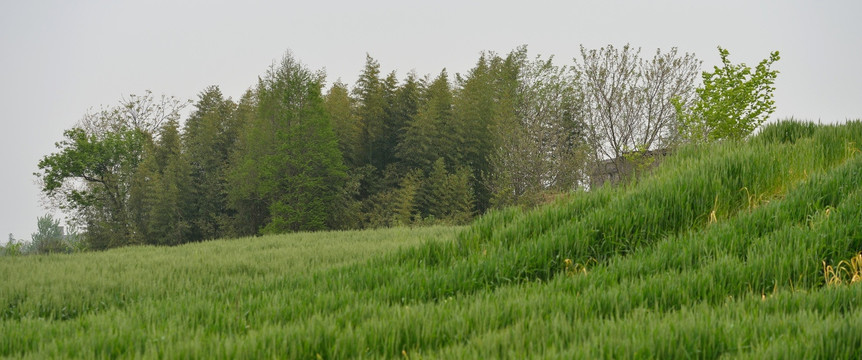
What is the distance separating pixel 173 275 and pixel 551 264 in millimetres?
5074

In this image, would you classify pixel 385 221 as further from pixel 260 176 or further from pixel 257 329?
pixel 257 329

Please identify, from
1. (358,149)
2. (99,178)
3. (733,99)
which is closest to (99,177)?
(99,178)

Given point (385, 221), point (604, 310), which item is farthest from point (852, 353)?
point (385, 221)

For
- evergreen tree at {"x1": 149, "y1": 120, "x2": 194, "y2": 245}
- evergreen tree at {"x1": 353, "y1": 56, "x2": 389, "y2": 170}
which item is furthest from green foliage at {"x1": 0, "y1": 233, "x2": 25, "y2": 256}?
evergreen tree at {"x1": 353, "y1": 56, "x2": 389, "y2": 170}

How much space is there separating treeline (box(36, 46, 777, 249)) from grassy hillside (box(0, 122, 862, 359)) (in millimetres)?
20545

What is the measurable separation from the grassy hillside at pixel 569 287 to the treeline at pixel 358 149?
2054 centimetres

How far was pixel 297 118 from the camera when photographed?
37719 millimetres

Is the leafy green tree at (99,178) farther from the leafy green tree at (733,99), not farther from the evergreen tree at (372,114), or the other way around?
the leafy green tree at (733,99)

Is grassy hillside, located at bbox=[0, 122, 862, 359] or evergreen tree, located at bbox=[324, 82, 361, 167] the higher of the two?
evergreen tree, located at bbox=[324, 82, 361, 167]

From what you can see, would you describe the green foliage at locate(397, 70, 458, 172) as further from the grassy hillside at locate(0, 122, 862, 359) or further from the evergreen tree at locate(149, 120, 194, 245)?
the grassy hillside at locate(0, 122, 862, 359)

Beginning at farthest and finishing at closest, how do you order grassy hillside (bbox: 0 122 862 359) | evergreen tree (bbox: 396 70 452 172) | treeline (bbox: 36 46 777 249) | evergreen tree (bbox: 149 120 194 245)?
1. evergreen tree (bbox: 149 120 194 245)
2. evergreen tree (bbox: 396 70 452 172)
3. treeline (bbox: 36 46 777 249)
4. grassy hillside (bbox: 0 122 862 359)

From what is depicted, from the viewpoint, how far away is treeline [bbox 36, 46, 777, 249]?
100ft

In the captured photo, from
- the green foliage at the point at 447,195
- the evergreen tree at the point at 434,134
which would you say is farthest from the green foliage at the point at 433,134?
the green foliage at the point at 447,195

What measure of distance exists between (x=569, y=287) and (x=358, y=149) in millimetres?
42260
